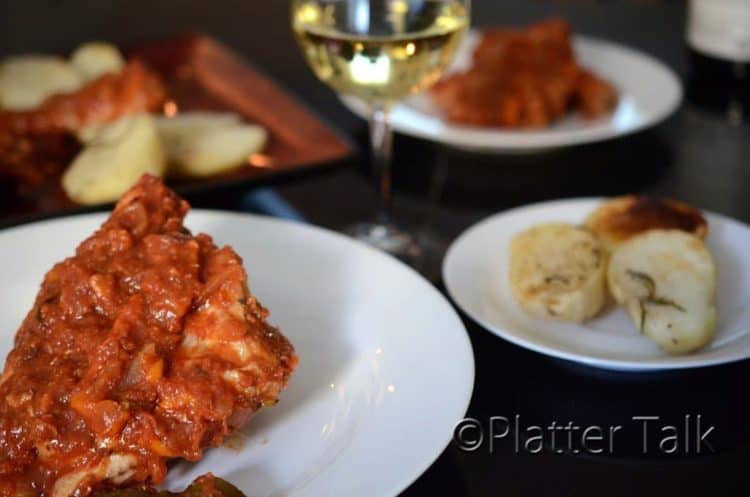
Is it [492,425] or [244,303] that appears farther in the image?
[492,425]

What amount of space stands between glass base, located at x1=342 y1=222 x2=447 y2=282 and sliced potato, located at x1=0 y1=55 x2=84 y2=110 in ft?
2.65

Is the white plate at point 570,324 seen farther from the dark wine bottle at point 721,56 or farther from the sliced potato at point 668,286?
the dark wine bottle at point 721,56

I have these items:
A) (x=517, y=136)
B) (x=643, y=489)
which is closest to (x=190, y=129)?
(x=517, y=136)

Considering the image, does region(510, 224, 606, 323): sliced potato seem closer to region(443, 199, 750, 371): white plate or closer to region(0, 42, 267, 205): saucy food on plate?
region(443, 199, 750, 371): white plate

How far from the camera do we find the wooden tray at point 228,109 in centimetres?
172

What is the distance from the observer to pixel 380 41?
1.48 meters

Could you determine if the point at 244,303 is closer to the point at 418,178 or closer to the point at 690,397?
the point at 690,397

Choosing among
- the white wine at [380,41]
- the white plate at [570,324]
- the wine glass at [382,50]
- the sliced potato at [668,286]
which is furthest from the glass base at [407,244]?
the sliced potato at [668,286]

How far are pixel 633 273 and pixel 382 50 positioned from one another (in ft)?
1.56

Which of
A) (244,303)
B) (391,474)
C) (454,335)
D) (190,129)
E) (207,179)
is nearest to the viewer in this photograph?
(391,474)

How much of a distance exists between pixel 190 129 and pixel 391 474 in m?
1.13

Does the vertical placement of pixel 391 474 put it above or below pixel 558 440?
above

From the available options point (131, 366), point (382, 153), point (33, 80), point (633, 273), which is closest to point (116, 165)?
point (382, 153)

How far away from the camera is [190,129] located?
1.95m
